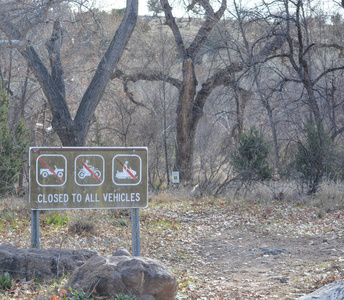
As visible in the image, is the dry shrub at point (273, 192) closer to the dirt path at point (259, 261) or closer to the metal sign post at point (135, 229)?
the dirt path at point (259, 261)

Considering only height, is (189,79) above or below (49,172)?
above

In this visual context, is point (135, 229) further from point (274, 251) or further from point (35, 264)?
point (274, 251)

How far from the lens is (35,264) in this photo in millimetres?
5418

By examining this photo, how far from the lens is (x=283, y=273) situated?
631 cm

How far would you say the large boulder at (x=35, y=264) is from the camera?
5.36 meters

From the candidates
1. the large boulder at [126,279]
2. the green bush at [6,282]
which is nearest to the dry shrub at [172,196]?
the green bush at [6,282]

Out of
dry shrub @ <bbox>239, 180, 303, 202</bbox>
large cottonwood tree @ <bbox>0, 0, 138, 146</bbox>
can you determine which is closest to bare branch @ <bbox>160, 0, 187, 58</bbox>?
large cottonwood tree @ <bbox>0, 0, 138, 146</bbox>

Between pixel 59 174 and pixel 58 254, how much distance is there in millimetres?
1243

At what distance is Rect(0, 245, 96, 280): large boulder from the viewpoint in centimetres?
536

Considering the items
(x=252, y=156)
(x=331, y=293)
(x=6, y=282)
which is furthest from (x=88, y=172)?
(x=252, y=156)

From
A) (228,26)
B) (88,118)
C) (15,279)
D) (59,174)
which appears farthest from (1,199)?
(228,26)

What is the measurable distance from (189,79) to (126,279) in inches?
496

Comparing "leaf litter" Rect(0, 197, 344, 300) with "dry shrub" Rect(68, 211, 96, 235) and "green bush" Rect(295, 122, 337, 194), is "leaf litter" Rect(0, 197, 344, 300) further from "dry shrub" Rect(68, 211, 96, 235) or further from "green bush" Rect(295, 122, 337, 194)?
"green bush" Rect(295, 122, 337, 194)

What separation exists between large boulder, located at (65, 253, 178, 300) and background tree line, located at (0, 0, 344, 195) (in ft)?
23.3
